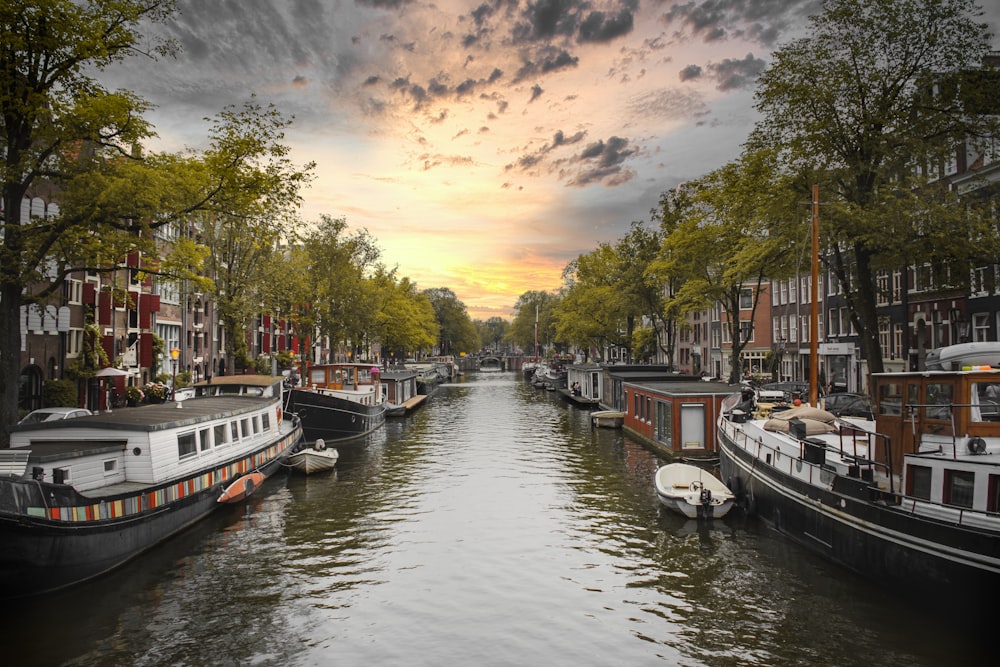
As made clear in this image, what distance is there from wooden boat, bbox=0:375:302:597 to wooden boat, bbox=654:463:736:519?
14.6m

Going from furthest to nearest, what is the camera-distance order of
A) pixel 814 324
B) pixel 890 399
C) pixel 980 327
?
pixel 980 327 < pixel 814 324 < pixel 890 399

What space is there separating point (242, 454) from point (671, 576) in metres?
16.1

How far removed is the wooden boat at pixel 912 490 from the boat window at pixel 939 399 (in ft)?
0.07

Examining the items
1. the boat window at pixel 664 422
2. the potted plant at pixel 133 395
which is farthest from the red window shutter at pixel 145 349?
the boat window at pixel 664 422

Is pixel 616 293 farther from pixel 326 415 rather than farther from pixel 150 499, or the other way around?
pixel 150 499

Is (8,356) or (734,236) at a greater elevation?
(734,236)

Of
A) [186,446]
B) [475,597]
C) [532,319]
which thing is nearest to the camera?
[475,597]

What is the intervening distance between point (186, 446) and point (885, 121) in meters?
29.6

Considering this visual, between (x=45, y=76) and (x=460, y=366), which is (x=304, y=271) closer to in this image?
(x=45, y=76)

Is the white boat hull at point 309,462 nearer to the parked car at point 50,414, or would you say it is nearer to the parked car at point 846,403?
the parked car at point 50,414

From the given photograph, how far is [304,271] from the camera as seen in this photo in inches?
2512

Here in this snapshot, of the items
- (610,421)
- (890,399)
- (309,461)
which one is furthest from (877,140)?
(309,461)

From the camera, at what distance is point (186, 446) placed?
70.7 ft

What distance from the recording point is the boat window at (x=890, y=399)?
1625cm
